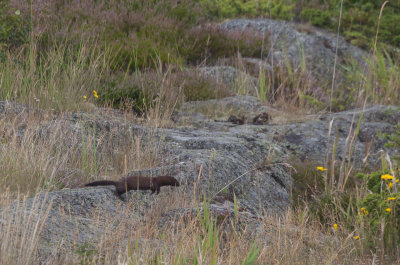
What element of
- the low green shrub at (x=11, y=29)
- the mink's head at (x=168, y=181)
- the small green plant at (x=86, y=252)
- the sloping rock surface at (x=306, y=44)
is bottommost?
the sloping rock surface at (x=306, y=44)

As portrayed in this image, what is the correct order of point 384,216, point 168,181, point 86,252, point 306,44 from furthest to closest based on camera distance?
point 306,44 < point 384,216 < point 168,181 < point 86,252

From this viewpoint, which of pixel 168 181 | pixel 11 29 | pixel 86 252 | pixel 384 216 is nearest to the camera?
pixel 86 252

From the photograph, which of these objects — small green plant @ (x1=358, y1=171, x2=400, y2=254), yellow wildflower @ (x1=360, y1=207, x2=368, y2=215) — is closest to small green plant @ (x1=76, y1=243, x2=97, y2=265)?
small green plant @ (x1=358, y1=171, x2=400, y2=254)

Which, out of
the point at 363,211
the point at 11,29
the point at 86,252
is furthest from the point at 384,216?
the point at 11,29

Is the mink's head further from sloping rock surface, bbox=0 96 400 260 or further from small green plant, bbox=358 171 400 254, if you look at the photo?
small green plant, bbox=358 171 400 254

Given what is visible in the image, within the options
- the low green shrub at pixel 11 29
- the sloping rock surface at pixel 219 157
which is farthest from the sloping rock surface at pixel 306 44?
the low green shrub at pixel 11 29

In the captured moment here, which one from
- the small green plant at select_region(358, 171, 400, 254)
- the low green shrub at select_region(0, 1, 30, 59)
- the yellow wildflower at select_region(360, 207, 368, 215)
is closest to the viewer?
the small green plant at select_region(358, 171, 400, 254)

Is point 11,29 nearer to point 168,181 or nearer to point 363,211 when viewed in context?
point 168,181

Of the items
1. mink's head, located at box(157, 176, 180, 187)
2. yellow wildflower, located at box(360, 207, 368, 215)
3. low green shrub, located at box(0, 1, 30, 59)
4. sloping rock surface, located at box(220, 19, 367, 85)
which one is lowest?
sloping rock surface, located at box(220, 19, 367, 85)

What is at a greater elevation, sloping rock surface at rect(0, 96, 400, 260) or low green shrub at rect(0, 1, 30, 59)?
low green shrub at rect(0, 1, 30, 59)

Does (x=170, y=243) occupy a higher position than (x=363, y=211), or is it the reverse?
(x=170, y=243)

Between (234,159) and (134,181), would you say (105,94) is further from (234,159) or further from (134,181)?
(134,181)

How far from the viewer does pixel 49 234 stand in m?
2.50

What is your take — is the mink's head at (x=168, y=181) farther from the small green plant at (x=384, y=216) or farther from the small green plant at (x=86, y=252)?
the small green plant at (x=384, y=216)
